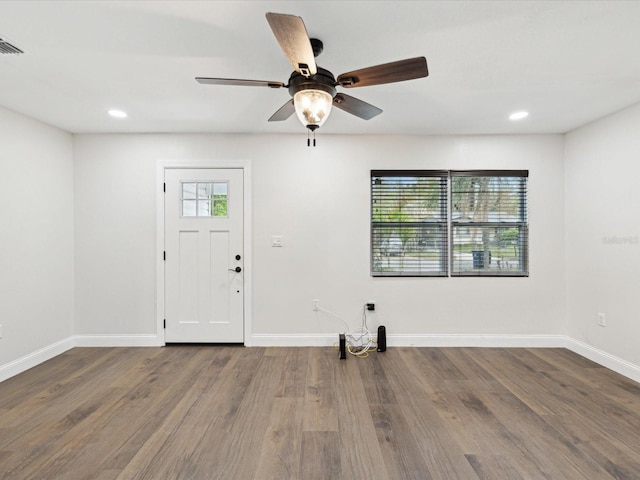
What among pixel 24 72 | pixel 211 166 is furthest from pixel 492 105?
pixel 24 72

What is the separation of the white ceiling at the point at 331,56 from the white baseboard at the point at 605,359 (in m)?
2.34

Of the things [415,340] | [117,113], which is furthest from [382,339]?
[117,113]

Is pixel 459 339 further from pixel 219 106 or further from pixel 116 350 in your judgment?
pixel 116 350

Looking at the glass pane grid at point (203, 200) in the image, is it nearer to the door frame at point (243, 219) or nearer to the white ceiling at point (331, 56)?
the door frame at point (243, 219)

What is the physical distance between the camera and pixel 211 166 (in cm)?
353

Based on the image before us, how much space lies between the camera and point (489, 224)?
355 centimetres

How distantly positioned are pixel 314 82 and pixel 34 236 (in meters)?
3.25

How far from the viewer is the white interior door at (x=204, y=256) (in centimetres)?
354

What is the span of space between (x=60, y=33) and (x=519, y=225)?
4311 mm

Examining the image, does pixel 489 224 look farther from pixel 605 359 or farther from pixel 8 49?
pixel 8 49

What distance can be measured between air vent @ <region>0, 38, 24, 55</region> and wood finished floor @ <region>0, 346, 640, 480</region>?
2.43m

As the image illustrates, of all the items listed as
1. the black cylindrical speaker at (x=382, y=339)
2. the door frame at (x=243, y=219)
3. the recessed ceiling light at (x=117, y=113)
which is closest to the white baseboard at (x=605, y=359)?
the black cylindrical speaker at (x=382, y=339)

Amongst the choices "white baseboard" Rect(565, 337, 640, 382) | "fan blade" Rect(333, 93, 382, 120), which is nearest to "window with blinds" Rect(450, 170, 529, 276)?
"white baseboard" Rect(565, 337, 640, 382)

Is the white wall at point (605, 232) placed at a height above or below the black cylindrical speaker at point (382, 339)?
above
